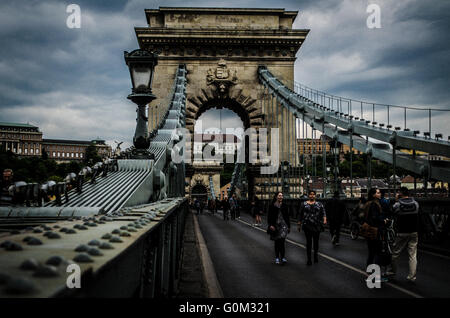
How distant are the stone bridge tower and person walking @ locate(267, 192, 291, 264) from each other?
20773 mm

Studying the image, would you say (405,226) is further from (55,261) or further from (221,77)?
(221,77)

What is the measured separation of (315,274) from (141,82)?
4361 millimetres

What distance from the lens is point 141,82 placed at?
315 inches

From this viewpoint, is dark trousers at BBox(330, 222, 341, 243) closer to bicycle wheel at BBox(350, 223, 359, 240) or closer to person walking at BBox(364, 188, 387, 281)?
bicycle wheel at BBox(350, 223, 359, 240)

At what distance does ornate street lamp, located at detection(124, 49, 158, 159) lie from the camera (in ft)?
25.3

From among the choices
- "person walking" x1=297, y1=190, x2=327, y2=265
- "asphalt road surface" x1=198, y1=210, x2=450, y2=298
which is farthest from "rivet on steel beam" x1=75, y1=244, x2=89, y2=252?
"person walking" x1=297, y1=190, x2=327, y2=265

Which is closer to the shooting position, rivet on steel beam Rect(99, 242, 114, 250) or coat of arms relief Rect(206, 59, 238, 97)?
rivet on steel beam Rect(99, 242, 114, 250)

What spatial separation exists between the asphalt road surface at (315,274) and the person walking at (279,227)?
24cm

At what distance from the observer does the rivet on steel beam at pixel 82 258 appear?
118 centimetres

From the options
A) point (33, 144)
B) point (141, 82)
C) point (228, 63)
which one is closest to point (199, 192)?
point (33, 144)

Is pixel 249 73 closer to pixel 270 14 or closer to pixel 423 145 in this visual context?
pixel 270 14

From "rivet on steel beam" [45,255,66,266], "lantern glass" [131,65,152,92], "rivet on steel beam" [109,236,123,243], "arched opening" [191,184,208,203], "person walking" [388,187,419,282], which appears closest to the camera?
"rivet on steel beam" [45,255,66,266]
